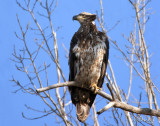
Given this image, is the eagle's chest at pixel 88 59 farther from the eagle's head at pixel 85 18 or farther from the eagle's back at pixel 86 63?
the eagle's head at pixel 85 18

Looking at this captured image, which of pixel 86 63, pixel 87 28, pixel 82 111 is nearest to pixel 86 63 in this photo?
pixel 86 63

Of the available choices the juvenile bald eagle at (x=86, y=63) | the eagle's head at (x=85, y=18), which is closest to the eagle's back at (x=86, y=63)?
the juvenile bald eagle at (x=86, y=63)

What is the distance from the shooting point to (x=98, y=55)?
4020mm

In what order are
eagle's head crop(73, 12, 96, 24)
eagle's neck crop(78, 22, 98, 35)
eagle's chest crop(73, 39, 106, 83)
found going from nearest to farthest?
1. eagle's chest crop(73, 39, 106, 83)
2. eagle's neck crop(78, 22, 98, 35)
3. eagle's head crop(73, 12, 96, 24)

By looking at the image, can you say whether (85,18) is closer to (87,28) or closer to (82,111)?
(87,28)

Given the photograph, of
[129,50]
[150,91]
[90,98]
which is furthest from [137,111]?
[129,50]

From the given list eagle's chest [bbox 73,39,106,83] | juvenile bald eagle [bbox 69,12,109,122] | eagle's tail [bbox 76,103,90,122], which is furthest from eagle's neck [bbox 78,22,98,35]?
eagle's tail [bbox 76,103,90,122]

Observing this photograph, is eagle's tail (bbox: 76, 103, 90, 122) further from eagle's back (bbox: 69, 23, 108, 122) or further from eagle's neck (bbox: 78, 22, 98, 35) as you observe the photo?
eagle's neck (bbox: 78, 22, 98, 35)

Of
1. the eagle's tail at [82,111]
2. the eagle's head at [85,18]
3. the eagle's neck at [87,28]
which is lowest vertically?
the eagle's tail at [82,111]

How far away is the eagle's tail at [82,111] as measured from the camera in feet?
13.4

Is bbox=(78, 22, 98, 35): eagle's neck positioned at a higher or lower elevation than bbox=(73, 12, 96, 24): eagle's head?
lower

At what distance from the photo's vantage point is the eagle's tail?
409 cm

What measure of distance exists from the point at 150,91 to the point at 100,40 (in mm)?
953

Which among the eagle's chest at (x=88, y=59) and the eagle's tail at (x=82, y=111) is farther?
the eagle's tail at (x=82, y=111)
